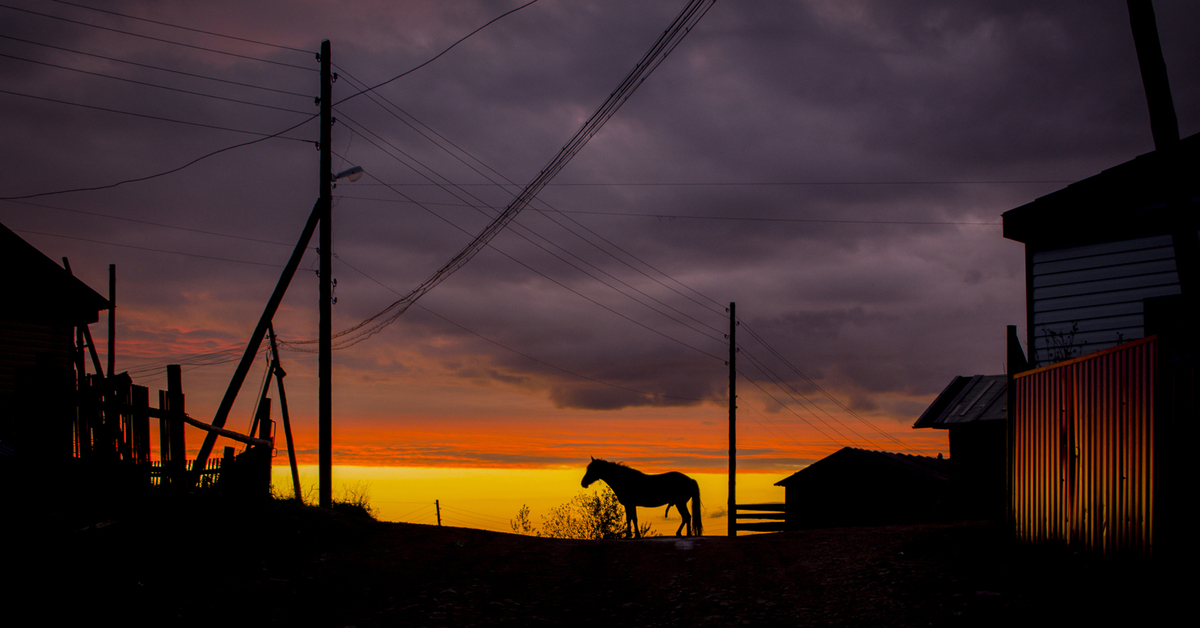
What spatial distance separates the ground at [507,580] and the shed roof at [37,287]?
1526 centimetres

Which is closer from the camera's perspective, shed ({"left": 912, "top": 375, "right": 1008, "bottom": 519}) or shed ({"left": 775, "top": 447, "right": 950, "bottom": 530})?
shed ({"left": 912, "top": 375, "right": 1008, "bottom": 519})

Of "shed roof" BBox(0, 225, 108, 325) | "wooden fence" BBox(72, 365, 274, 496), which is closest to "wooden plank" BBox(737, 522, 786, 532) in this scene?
"wooden fence" BBox(72, 365, 274, 496)

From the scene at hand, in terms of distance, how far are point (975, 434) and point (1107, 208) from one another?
8600 mm

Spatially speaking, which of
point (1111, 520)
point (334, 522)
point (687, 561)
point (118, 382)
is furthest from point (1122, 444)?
point (118, 382)

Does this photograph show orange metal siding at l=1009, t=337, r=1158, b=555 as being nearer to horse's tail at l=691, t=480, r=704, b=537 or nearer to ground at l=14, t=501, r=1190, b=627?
ground at l=14, t=501, r=1190, b=627

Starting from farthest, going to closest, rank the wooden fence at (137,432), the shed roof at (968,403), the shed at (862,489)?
the shed at (862,489), the shed roof at (968,403), the wooden fence at (137,432)

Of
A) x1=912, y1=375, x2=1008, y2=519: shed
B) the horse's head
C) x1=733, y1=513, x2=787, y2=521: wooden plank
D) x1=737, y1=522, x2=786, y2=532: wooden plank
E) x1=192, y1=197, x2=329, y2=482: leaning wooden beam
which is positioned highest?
x1=192, y1=197, x2=329, y2=482: leaning wooden beam

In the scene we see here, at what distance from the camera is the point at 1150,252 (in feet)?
44.0

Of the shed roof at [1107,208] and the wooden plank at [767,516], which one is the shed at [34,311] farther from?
the wooden plank at [767,516]

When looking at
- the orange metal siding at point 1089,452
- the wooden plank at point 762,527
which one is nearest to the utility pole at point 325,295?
the orange metal siding at point 1089,452

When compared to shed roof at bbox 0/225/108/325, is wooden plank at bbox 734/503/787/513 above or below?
below

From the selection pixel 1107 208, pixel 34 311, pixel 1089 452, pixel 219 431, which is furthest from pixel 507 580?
pixel 34 311

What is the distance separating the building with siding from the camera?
43.8 feet

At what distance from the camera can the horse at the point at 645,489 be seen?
24.1 m
